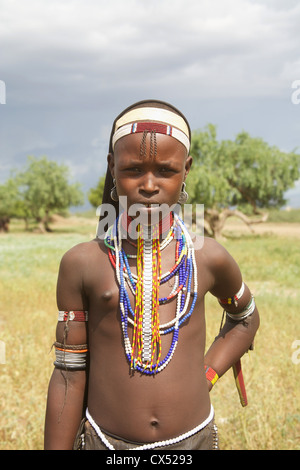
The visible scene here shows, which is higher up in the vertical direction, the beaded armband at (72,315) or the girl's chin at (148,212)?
the girl's chin at (148,212)

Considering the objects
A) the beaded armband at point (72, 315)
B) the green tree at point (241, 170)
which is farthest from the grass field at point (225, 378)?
the green tree at point (241, 170)

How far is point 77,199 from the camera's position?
48.5 m

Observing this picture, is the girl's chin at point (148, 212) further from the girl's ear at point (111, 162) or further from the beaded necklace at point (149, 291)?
the girl's ear at point (111, 162)

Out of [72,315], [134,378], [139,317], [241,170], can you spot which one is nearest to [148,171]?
[139,317]

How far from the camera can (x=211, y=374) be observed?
2.30m

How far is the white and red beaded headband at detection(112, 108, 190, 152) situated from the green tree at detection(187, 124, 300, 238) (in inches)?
1003

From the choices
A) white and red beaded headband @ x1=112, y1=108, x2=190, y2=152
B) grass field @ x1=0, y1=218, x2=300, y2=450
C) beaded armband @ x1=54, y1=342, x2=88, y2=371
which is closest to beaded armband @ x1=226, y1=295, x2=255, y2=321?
beaded armband @ x1=54, y1=342, x2=88, y2=371

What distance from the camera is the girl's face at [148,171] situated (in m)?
1.92

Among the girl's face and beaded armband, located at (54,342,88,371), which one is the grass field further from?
the girl's face

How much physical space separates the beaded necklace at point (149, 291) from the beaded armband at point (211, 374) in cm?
42

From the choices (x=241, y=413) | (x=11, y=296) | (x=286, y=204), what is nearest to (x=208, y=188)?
(x=286, y=204)

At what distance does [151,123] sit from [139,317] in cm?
94

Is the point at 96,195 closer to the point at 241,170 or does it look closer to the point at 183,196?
the point at 241,170
